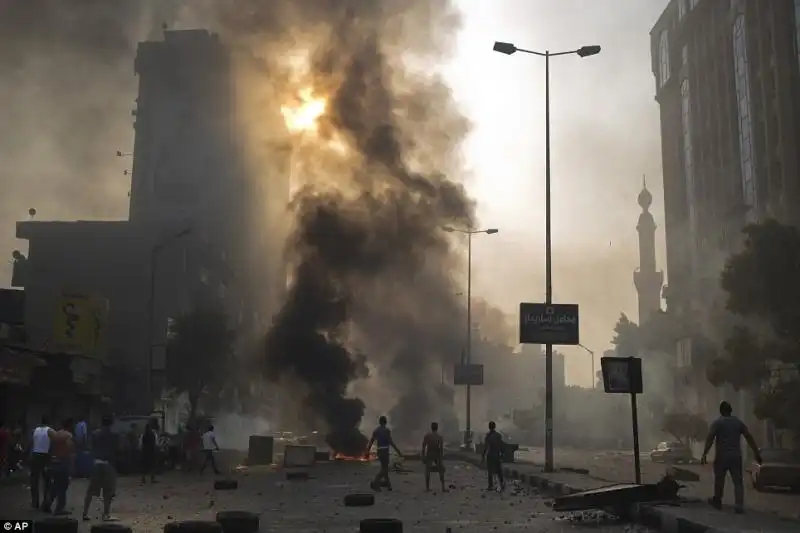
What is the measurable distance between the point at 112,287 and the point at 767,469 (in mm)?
51294

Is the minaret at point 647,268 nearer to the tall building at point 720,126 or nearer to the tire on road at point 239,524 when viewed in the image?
the tall building at point 720,126

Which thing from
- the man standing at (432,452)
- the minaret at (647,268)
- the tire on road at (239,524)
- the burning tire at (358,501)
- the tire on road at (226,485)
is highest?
the minaret at (647,268)

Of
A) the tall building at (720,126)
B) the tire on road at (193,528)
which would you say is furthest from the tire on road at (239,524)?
the tall building at (720,126)

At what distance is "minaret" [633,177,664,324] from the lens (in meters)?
114

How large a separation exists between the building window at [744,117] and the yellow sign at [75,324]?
4167 centimetres

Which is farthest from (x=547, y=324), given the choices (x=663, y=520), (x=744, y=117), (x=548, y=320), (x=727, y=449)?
(x=744, y=117)

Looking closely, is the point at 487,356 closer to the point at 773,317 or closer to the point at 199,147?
the point at 199,147

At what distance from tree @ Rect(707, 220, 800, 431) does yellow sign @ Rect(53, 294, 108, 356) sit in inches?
1167

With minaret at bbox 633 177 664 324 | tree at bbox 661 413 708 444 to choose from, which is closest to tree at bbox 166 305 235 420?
tree at bbox 661 413 708 444

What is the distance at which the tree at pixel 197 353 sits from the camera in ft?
186

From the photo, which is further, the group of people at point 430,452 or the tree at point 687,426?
the tree at point 687,426

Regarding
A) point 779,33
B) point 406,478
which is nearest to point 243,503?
point 406,478

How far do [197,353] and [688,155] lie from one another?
1758 inches

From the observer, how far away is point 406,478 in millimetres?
27000
